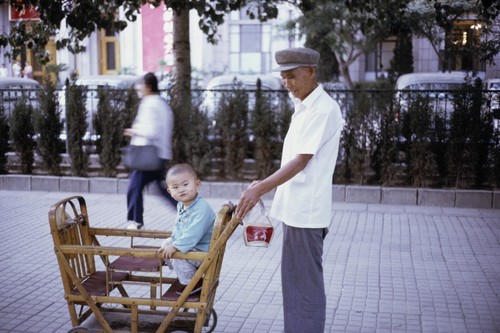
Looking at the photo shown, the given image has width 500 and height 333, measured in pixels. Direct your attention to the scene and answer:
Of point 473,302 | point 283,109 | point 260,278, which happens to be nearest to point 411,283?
point 473,302

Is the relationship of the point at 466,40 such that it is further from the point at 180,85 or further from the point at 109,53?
the point at 109,53

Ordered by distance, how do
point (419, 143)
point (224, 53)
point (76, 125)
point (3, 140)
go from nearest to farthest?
point (419, 143), point (76, 125), point (3, 140), point (224, 53)

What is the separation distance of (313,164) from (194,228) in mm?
861

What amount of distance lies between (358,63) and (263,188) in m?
28.4

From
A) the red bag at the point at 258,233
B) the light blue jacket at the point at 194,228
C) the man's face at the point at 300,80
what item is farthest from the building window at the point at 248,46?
the red bag at the point at 258,233

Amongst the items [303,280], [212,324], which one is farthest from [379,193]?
[303,280]

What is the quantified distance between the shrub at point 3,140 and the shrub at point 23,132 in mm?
195

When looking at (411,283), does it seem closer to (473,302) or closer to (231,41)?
(473,302)

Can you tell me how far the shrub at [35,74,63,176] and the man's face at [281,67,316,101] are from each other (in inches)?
318

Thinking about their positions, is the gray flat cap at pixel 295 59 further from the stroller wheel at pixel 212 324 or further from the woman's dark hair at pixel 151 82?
the woman's dark hair at pixel 151 82

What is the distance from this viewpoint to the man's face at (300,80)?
4059mm

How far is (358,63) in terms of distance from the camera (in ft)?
103

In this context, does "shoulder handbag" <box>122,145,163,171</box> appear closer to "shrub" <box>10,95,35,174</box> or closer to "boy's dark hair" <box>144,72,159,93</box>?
"boy's dark hair" <box>144,72,159,93</box>

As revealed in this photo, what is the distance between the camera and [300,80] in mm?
4062
